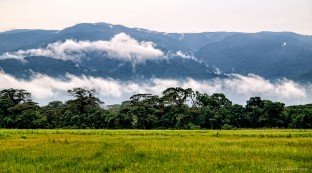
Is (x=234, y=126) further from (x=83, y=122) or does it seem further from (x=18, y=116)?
(x=18, y=116)

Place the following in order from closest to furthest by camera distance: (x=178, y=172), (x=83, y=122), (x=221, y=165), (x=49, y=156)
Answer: (x=178, y=172)
(x=221, y=165)
(x=49, y=156)
(x=83, y=122)

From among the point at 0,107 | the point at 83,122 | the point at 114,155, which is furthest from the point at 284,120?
the point at 114,155

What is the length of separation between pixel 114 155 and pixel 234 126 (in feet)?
261

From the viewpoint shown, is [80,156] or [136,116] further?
[136,116]

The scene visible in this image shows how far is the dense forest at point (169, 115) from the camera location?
107 metres

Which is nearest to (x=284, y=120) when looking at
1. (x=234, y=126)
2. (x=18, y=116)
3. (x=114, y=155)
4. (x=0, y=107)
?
(x=234, y=126)

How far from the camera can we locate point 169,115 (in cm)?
11606

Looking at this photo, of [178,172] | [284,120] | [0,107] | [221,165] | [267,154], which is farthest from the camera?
[0,107]

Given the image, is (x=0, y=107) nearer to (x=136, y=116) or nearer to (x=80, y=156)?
(x=136, y=116)

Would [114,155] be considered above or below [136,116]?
below

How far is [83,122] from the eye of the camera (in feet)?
372

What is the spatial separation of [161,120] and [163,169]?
89.5 metres

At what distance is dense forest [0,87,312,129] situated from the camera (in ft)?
350

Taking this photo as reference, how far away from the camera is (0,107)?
124 meters
